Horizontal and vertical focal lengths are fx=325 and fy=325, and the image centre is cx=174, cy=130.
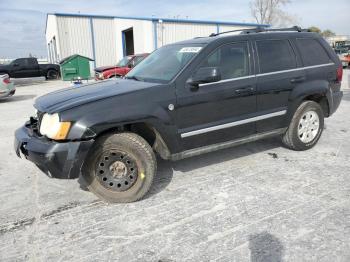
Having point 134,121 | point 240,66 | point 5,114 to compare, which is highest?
point 240,66

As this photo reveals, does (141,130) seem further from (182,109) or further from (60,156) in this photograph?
(60,156)

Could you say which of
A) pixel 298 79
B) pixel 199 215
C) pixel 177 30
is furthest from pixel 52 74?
pixel 199 215

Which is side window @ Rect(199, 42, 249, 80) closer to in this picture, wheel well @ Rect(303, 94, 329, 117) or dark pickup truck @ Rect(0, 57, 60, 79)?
wheel well @ Rect(303, 94, 329, 117)

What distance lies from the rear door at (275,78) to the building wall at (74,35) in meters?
26.5

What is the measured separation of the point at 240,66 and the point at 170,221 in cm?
220

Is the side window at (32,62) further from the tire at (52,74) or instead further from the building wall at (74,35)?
the building wall at (74,35)

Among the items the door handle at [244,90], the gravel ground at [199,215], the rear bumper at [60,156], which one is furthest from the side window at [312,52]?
the rear bumper at [60,156]

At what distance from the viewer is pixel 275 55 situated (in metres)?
4.55

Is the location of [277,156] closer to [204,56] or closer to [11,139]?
[204,56]

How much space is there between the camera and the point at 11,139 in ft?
21.4

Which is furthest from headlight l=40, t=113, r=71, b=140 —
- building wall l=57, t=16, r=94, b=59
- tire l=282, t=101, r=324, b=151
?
building wall l=57, t=16, r=94, b=59

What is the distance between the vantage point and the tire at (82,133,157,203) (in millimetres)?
3418

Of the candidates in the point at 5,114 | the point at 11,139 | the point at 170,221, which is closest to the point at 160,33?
the point at 5,114

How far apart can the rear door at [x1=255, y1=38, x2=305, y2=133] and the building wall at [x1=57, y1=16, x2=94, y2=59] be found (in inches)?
1043
